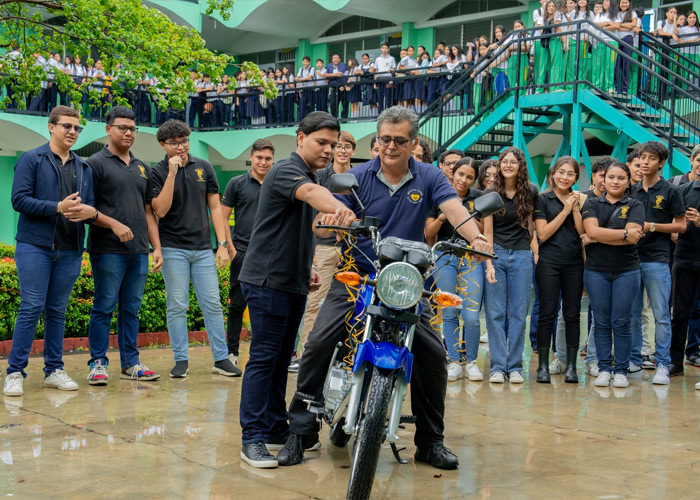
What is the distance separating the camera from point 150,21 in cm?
1149

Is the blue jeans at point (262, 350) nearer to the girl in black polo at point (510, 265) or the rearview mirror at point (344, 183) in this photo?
the rearview mirror at point (344, 183)

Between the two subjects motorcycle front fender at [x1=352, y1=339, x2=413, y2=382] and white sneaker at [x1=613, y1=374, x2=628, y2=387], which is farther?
white sneaker at [x1=613, y1=374, x2=628, y2=387]

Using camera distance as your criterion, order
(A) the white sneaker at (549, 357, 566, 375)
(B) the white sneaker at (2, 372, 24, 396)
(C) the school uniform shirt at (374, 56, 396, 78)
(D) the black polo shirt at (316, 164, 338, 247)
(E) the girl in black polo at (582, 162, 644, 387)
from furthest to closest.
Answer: (C) the school uniform shirt at (374, 56, 396, 78) < (A) the white sneaker at (549, 357, 566, 375) < (E) the girl in black polo at (582, 162, 644, 387) < (D) the black polo shirt at (316, 164, 338, 247) < (B) the white sneaker at (2, 372, 24, 396)

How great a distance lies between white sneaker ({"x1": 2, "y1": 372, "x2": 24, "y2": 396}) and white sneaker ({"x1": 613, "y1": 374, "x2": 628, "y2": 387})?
4953 millimetres

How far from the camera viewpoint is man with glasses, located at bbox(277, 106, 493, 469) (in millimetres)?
5027

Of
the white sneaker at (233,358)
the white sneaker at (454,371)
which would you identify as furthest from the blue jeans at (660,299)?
the white sneaker at (233,358)

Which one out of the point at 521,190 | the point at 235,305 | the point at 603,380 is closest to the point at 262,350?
the point at 235,305

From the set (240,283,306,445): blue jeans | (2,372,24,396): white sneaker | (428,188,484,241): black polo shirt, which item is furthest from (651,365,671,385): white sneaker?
(2,372,24,396): white sneaker

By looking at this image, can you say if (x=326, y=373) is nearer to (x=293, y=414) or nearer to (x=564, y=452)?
(x=293, y=414)

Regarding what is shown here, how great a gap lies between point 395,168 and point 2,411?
329 centimetres

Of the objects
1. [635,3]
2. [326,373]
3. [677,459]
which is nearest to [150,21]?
[326,373]

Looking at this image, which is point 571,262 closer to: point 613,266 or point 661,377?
point 613,266

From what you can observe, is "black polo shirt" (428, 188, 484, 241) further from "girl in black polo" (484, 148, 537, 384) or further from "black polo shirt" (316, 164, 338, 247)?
"black polo shirt" (316, 164, 338, 247)

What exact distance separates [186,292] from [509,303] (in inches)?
113
